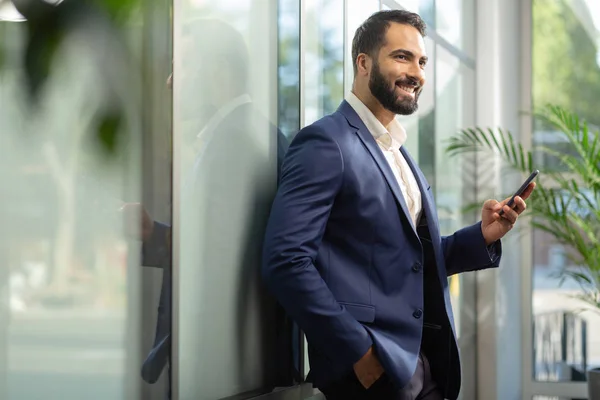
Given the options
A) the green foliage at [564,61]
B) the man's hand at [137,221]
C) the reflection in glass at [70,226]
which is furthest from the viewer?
the green foliage at [564,61]

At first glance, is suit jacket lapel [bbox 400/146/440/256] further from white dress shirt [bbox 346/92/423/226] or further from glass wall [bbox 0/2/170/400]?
glass wall [bbox 0/2/170/400]

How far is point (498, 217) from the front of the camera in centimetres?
272

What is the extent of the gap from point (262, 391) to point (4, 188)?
121 cm

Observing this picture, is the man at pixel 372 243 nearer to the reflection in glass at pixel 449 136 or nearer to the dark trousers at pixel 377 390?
the dark trousers at pixel 377 390

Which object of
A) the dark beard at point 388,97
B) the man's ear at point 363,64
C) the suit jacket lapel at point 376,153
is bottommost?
the suit jacket lapel at point 376,153

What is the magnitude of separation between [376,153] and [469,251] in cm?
47

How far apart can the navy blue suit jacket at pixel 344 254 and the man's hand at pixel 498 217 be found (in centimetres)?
35

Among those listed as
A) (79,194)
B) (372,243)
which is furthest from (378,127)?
(79,194)

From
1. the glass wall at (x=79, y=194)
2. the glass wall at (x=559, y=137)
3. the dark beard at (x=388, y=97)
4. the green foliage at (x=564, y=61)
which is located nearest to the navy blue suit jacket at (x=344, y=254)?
the dark beard at (x=388, y=97)

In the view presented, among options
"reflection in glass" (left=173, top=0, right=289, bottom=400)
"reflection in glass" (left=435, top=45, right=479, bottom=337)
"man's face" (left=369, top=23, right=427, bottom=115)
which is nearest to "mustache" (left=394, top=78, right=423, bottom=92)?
"man's face" (left=369, top=23, right=427, bottom=115)

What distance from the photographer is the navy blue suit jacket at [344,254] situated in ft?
7.37

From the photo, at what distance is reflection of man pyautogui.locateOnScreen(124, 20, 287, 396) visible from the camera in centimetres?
221

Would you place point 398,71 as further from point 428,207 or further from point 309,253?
point 309,253

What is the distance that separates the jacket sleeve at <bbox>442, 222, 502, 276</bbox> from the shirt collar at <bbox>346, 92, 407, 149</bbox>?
1.13ft
